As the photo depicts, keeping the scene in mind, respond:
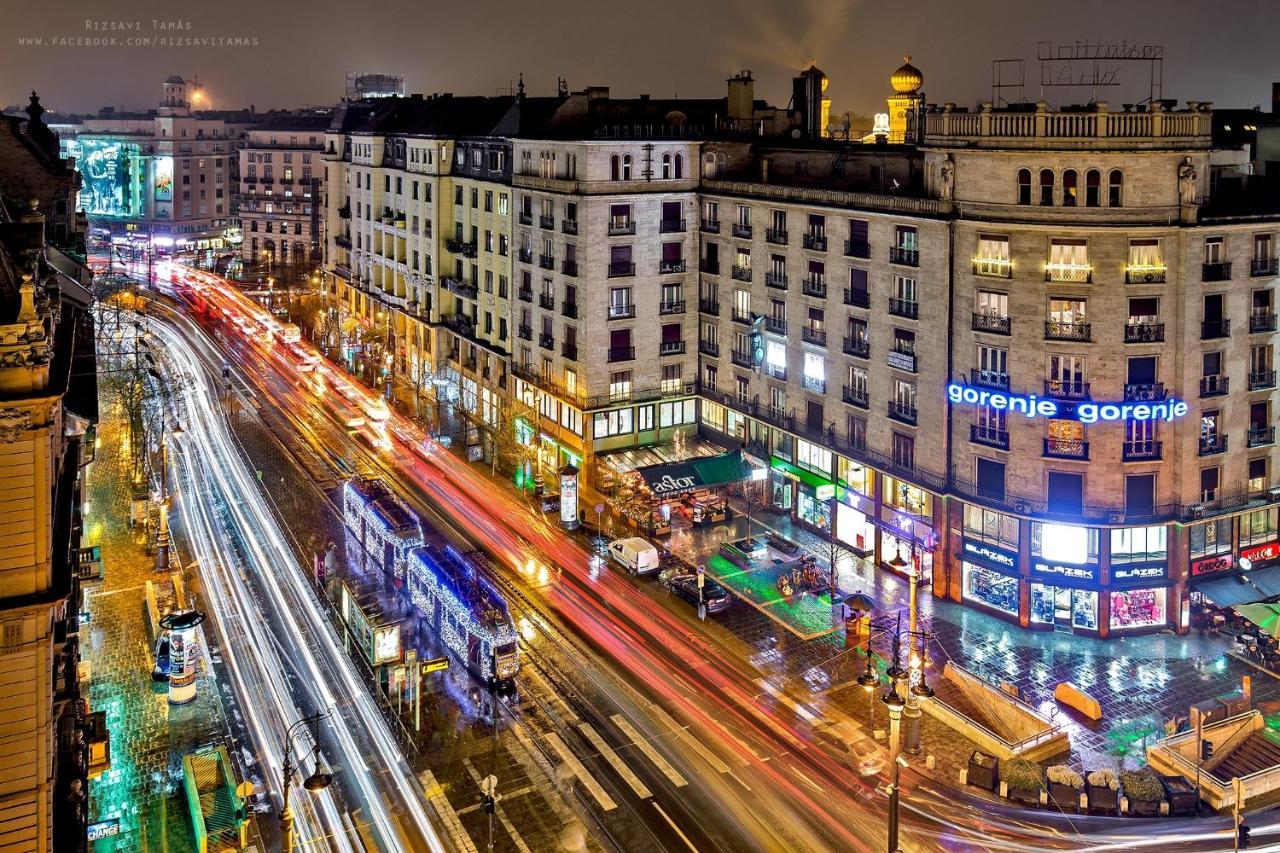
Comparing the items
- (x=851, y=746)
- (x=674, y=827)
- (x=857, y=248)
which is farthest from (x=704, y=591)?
(x=857, y=248)

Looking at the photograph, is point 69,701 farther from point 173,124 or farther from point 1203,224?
point 173,124

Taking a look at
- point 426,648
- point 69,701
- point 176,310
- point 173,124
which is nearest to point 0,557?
point 69,701

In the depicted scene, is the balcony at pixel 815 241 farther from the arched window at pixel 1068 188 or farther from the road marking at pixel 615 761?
the road marking at pixel 615 761

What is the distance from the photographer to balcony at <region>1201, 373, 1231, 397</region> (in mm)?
53844

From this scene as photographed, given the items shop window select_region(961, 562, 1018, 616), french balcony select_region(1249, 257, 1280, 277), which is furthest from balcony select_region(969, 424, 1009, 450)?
french balcony select_region(1249, 257, 1280, 277)

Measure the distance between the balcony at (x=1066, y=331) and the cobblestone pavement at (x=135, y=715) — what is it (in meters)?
42.3

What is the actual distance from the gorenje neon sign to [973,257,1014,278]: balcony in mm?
5949

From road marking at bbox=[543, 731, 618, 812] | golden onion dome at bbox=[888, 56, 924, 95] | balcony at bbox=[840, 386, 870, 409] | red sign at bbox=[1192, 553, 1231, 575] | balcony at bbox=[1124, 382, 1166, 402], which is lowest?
road marking at bbox=[543, 731, 618, 812]

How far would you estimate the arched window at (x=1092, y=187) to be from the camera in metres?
52.2

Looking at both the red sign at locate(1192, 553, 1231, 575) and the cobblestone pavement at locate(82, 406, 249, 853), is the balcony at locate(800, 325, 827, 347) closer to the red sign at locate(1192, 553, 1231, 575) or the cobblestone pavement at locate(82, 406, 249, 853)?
the red sign at locate(1192, 553, 1231, 575)

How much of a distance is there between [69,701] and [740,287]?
5095cm

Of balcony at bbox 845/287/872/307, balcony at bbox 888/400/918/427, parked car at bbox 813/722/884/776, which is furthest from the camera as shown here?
balcony at bbox 845/287/872/307

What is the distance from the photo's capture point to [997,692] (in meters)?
47.0

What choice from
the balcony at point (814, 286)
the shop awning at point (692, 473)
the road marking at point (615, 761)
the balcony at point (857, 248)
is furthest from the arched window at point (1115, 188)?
the road marking at point (615, 761)
